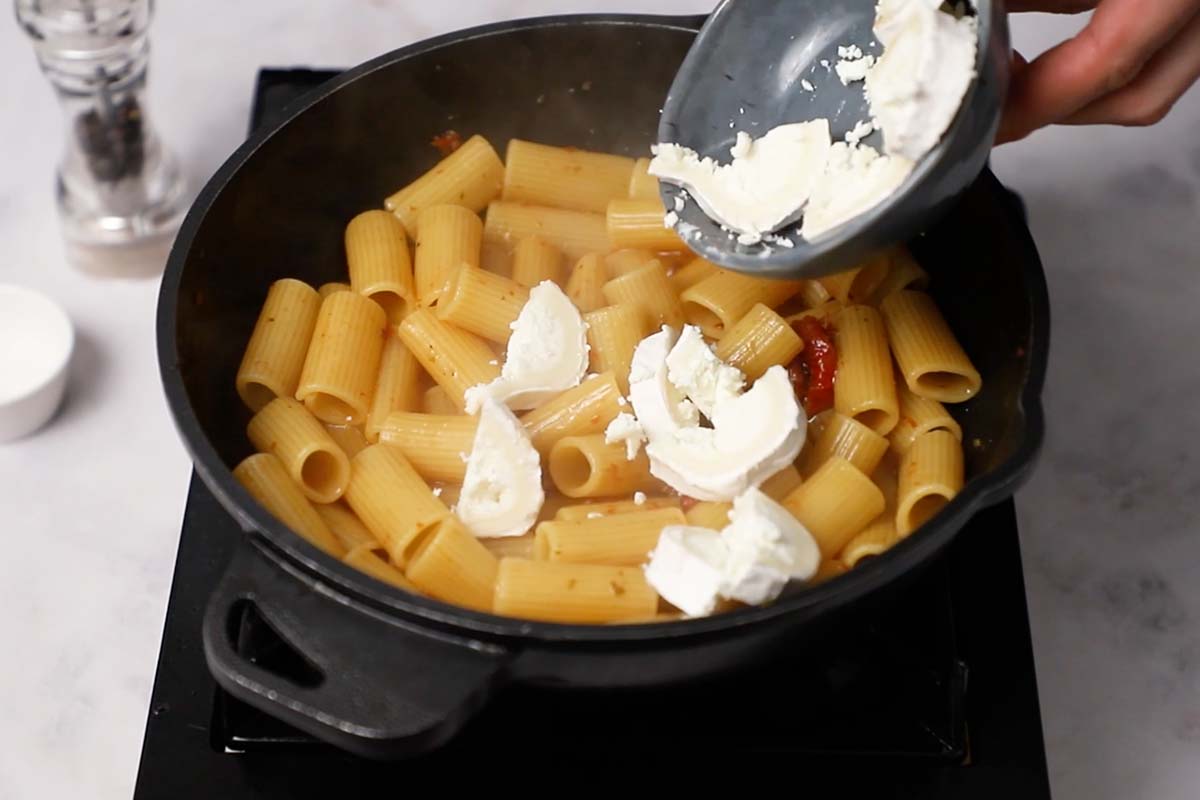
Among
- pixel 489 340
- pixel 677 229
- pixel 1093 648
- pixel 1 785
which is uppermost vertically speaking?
pixel 677 229

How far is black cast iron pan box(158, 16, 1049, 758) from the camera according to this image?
1328mm

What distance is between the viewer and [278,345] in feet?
6.14

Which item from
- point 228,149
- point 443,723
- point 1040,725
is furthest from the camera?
point 228,149

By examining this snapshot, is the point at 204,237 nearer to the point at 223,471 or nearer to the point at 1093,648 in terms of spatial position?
the point at 223,471

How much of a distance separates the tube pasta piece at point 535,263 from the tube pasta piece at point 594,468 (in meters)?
0.29

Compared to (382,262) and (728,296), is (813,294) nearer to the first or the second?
(728,296)

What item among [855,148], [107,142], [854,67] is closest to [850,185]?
[855,148]

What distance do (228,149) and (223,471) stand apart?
1180 mm

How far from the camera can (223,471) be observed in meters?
1.42

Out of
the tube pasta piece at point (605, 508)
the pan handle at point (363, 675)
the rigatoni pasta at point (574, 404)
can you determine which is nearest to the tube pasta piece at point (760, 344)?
the rigatoni pasta at point (574, 404)

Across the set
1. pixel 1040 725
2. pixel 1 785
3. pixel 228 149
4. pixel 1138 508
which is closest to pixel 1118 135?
pixel 1138 508

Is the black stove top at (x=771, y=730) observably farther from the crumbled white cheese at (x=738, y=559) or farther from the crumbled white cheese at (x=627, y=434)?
the crumbled white cheese at (x=627, y=434)

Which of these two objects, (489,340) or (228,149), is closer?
(489,340)

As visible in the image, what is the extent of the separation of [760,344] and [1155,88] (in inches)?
22.3
